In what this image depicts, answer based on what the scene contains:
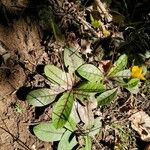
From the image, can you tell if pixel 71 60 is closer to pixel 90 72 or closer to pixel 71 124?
pixel 90 72

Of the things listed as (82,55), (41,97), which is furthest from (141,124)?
(41,97)

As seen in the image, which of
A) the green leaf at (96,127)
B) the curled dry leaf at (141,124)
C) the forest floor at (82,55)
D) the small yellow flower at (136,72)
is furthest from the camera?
the curled dry leaf at (141,124)

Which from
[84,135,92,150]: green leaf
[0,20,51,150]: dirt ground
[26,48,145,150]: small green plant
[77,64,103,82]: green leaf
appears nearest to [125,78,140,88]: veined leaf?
[26,48,145,150]: small green plant

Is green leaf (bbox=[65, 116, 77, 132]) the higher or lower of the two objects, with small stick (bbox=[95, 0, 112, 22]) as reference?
lower

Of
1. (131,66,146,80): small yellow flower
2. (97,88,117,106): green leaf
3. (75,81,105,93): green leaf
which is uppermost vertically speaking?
(131,66,146,80): small yellow flower

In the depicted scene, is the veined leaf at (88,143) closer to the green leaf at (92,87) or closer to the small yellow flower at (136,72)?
the green leaf at (92,87)

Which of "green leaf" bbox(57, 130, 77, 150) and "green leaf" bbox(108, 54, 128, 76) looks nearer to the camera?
"green leaf" bbox(57, 130, 77, 150)

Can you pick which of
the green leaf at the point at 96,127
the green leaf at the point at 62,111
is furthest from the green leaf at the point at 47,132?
the green leaf at the point at 96,127

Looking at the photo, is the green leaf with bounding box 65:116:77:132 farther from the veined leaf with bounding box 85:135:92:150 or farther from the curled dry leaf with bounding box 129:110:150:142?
the curled dry leaf with bounding box 129:110:150:142

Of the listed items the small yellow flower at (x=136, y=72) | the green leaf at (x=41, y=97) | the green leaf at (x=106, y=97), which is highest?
the small yellow flower at (x=136, y=72)
